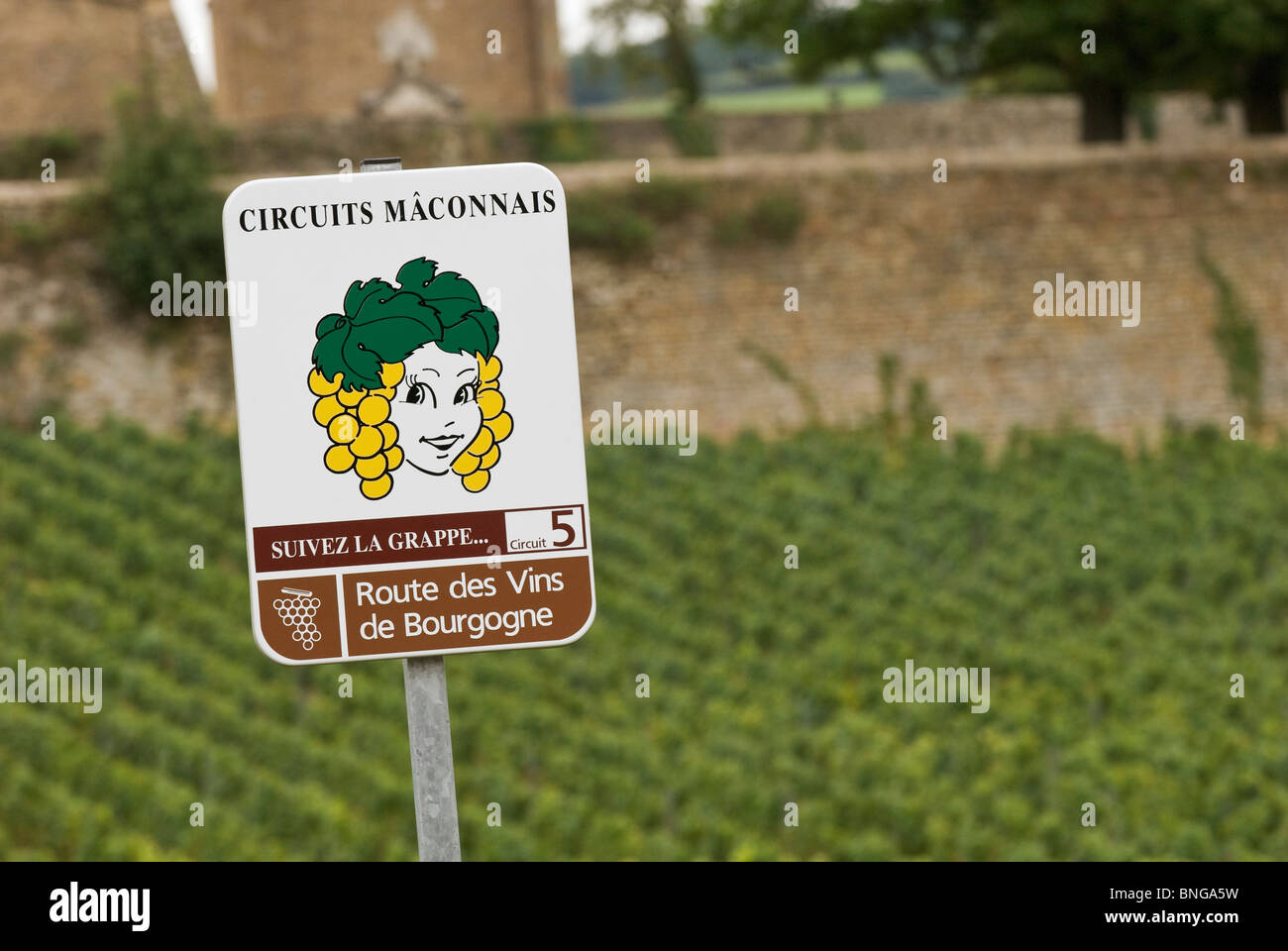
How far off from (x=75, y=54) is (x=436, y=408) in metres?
18.4

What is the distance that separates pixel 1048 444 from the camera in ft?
47.2

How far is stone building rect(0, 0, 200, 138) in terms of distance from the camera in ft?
58.8

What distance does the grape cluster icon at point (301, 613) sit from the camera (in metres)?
2.28

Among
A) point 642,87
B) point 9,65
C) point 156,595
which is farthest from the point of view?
point 642,87

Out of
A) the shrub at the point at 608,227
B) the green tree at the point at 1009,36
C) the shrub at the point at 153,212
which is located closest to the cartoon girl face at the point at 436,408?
the shrub at the point at 153,212

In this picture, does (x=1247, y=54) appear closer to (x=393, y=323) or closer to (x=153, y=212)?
(x=153, y=212)

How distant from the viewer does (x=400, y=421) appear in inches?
89.9

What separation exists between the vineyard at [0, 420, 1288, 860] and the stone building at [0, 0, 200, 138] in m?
7.32

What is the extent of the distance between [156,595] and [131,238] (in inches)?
153

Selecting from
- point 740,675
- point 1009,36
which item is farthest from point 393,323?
point 1009,36

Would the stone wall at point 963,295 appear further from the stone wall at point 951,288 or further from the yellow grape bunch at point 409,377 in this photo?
the yellow grape bunch at point 409,377

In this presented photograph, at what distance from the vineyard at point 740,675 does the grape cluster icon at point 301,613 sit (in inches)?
251
